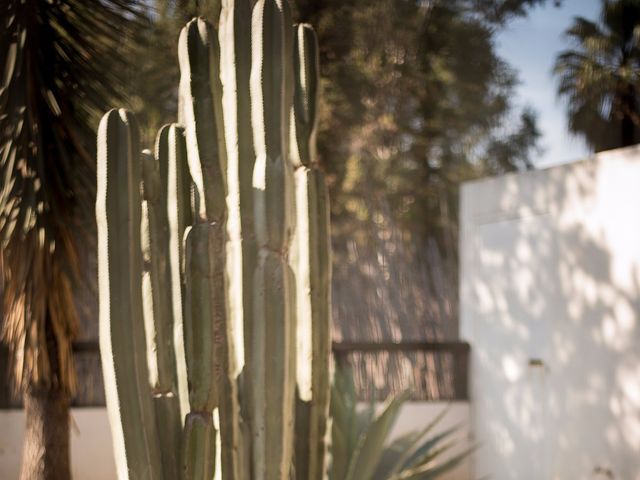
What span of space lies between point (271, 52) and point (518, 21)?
8.21 meters

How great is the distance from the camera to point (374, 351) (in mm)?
6496

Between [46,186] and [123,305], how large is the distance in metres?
2.02

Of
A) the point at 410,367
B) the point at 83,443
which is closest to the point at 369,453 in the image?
the point at 83,443

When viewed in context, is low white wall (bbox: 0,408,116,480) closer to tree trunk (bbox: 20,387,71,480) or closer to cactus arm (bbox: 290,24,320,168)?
tree trunk (bbox: 20,387,71,480)

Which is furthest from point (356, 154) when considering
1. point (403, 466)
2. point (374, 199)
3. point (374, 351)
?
point (403, 466)

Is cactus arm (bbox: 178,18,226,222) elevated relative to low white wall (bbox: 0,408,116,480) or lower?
elevated

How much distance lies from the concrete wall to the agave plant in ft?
5.24

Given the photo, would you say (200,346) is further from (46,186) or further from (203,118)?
(46,186)

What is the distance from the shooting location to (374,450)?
9.82 feet

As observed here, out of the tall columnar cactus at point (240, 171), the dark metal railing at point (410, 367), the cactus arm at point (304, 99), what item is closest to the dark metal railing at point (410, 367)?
the dark metal railing at point (410, 367)

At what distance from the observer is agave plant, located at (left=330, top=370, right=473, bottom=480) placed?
9.83ft

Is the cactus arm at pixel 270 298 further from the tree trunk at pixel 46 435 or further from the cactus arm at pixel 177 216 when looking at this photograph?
the tree trunk at pixel 46 435

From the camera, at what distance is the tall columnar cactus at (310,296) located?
2578 millimetres

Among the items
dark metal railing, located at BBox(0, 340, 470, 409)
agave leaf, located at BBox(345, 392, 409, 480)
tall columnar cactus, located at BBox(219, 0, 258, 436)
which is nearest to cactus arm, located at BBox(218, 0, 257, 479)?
tall columnar cactus, located at BBox(219, 0, 258, 436)
